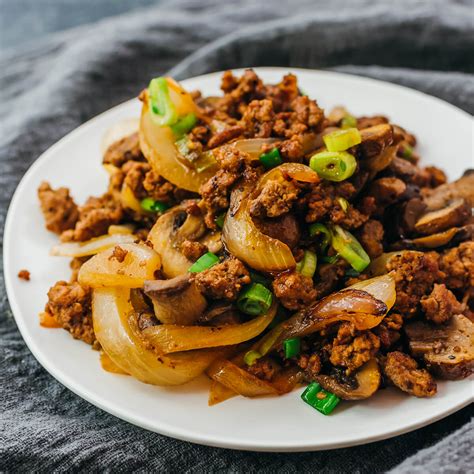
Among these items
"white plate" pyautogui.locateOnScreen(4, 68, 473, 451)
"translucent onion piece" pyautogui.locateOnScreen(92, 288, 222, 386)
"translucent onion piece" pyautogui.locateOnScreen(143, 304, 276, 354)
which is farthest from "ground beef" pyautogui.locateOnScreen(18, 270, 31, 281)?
"translucent onion piece" pyautogui.locateOnScreen(143, 304, 276, 354)

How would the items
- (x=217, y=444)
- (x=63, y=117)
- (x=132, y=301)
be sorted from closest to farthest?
(x=217, y=444) < (x=132, y=301) < (x=63, y=117)

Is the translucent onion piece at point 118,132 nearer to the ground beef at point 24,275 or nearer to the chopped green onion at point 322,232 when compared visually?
the ground beef at point 24,275

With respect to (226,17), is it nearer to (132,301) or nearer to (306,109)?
(306,109)

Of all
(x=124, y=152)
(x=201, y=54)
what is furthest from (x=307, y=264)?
(x=201, y=54)

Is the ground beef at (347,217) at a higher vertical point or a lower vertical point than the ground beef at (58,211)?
higher

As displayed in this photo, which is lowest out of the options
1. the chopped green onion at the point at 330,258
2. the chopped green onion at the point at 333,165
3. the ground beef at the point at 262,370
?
the ground beef at the point at 262,370

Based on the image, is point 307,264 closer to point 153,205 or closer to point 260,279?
point 260,279

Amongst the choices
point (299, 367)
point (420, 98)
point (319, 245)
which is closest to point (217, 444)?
point (299, 367)

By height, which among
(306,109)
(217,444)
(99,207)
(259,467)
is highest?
(306,109)

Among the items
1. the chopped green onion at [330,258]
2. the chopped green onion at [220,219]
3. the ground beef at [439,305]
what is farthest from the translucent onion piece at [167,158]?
the ground beef at [439,305]
